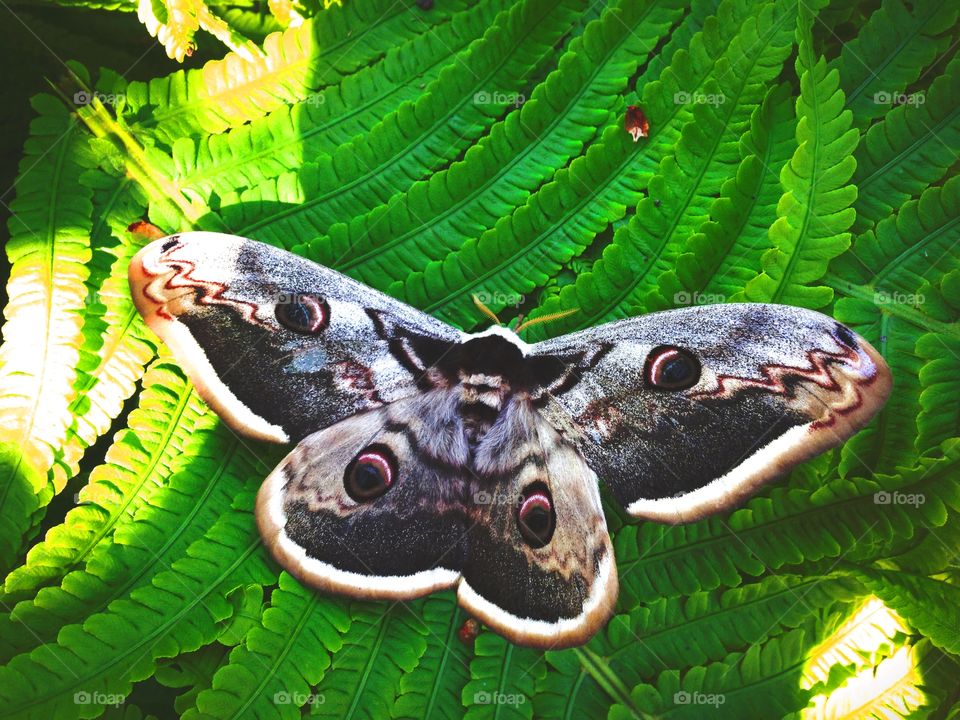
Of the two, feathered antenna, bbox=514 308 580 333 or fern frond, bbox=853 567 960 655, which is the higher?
feathered antenna, bbox=514 308 580 333

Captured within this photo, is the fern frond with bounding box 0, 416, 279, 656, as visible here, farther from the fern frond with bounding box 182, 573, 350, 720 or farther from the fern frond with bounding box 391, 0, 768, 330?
the fern frond with bounding box 391, 0, 768, 330

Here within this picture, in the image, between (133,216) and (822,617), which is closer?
(822,617)

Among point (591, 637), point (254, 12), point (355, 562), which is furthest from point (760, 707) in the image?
point (254, 12)

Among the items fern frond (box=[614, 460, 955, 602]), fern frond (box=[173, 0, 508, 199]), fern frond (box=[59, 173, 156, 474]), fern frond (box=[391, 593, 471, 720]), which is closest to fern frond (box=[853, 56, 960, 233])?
fern frond (box=[614, 460, 955, 602])

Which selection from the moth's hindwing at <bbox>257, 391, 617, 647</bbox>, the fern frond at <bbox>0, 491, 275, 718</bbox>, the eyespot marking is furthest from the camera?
the eyespot marking

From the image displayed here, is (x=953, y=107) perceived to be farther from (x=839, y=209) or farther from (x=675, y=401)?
(x=675, y=401)

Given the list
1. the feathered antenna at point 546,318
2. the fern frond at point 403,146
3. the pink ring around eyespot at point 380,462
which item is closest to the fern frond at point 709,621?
the pink ring around eyespot at point 380,462

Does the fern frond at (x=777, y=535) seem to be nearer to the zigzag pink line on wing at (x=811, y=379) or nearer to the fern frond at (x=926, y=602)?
the fern frond at (x=926, y=602)
